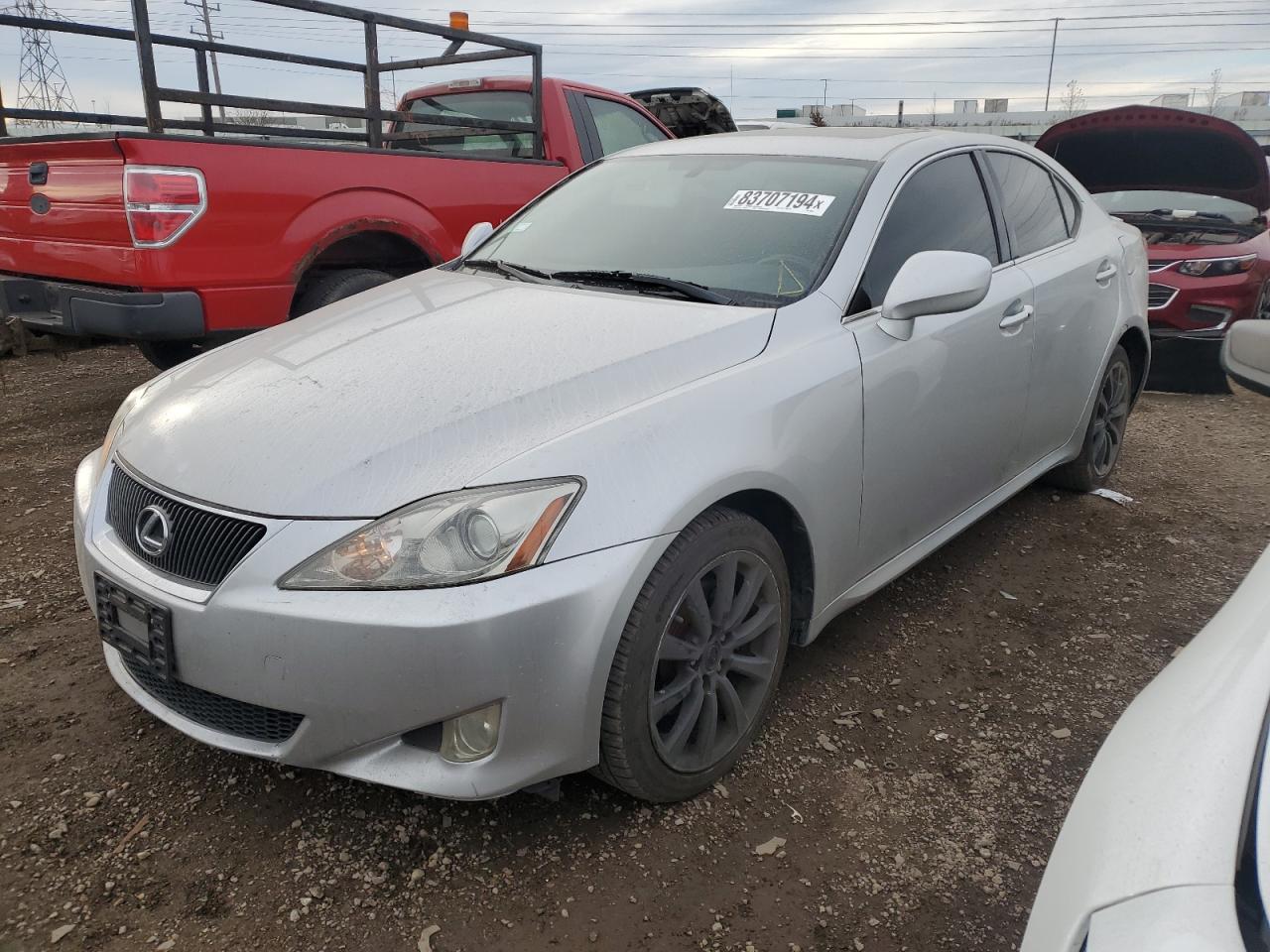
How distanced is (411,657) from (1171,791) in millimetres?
1249

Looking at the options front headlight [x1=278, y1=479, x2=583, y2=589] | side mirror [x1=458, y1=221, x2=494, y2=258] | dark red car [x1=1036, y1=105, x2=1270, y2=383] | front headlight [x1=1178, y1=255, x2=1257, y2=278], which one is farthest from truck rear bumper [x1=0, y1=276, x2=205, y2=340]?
front headlight [x1=1178, y1=255, x2=1257, y2=278]

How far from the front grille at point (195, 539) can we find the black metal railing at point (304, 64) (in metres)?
2.59

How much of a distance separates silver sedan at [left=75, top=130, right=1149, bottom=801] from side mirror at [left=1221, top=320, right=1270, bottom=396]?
2.53 feet

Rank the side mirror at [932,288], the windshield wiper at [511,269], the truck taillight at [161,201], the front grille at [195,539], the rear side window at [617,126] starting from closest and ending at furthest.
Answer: the front grille at [195,539] < the side mirror at [932,288] < the windshield wiper at [511,269] < the truck taillight at [161,201] < the rear side window at [617,126]

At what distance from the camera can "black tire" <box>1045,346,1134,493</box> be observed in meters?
4.13

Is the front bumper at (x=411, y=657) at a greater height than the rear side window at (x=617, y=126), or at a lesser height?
lesser

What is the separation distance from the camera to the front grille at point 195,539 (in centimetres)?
189

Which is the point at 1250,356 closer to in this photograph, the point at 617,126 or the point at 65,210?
the point at 65,210

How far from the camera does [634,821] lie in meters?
2.22

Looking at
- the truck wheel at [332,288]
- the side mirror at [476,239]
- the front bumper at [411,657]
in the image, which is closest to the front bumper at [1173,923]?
the front bumper at [411,657]

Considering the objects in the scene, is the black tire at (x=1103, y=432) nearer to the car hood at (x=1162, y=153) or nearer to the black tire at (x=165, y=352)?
the car hood at (x=1162, y=153)

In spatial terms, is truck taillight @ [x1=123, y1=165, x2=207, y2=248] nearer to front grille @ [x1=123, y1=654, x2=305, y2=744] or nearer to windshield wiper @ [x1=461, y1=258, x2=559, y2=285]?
windshield wiper @ [x1=461, y1=258, x2=559, y2=285]

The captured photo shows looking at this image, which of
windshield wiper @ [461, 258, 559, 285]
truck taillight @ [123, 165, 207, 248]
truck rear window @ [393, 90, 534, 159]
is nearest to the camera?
windshield wiper @ [461, 258, 559, 285]

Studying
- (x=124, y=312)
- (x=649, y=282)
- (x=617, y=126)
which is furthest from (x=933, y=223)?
(x=617, y=126)
